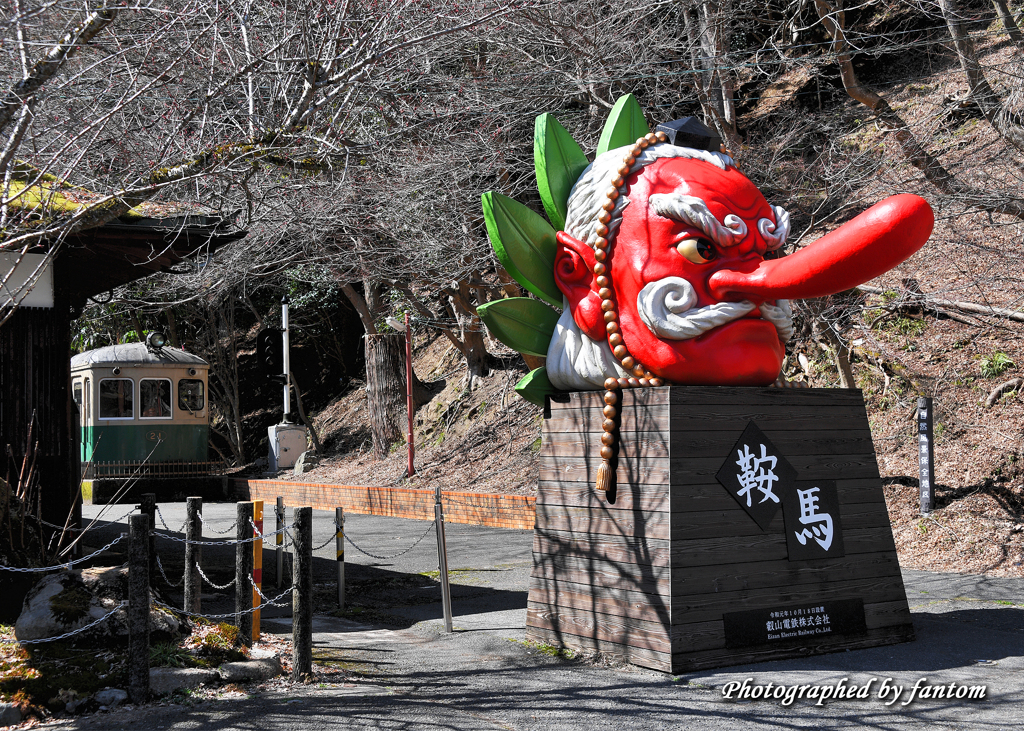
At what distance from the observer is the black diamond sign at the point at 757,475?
588 cm

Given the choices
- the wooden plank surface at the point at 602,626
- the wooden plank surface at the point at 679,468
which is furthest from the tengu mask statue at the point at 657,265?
the wooden plank surface at the point at 602,626

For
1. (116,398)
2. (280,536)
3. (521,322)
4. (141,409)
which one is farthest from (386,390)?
(521,322)

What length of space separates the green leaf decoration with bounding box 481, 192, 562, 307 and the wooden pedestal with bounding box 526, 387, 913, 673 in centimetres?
95

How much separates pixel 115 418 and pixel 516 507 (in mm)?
11987

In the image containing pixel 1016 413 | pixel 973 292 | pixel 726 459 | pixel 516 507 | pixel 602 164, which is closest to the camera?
pixel 726 459

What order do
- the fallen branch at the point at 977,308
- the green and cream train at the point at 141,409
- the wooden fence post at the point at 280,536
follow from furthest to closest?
the green and cream train at the point at 141,409
the fallen branch at the point at 977,308
the wooden fence post at the point at 280,536

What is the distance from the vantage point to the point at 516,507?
46.9 feet

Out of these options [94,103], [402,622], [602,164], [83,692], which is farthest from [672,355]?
[94,103]

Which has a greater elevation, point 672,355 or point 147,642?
point 672,355

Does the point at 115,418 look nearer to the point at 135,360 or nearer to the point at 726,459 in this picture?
the point at 135,360

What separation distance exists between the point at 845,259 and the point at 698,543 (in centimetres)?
198

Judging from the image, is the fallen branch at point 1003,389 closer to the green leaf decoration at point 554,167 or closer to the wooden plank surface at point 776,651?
the wooden plank surface at point 776,651

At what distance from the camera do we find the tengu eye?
235 inches

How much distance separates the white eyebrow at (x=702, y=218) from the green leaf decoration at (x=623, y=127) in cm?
107
